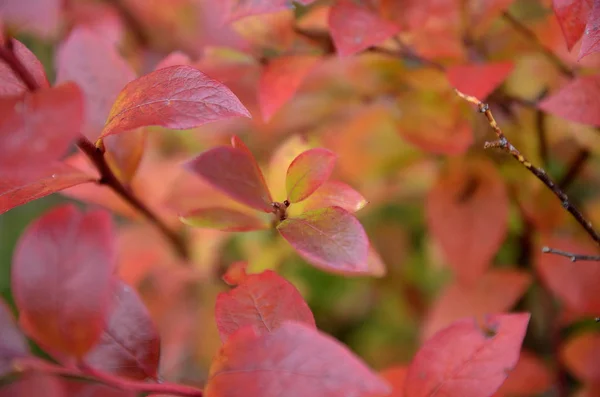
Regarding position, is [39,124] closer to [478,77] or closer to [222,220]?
[222,220]

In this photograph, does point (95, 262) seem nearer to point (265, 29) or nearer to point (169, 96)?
point (169, 96)

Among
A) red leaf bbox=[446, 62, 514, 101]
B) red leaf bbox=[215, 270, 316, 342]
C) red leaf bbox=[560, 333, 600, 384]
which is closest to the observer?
red leaf bbox=[215, 270, 316, 342]

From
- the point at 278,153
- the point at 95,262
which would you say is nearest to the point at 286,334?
the point at 95,262

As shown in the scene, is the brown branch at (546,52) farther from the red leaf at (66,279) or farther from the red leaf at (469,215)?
the red leaf at (66,279)

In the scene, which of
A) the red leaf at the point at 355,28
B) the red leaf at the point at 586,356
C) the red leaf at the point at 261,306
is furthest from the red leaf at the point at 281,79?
the red leaf at the point at 586,356

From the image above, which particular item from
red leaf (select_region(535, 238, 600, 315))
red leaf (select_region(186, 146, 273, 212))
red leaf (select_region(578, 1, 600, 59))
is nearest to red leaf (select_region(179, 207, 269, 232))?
red leaf (select_region(186, 146, 273, 212))

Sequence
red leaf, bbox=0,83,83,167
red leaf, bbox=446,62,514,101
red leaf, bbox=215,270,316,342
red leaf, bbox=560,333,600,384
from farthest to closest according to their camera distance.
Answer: red leaf, bbox=560,333,600,384 < red leaf, bbox=446,62,514,101 < red leaf, bbox=215,270,316,342 < red leaf, bbox=0,83,83,167

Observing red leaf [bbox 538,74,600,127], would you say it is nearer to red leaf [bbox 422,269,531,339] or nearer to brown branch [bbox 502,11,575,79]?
brown branch [bbox 502,11,575,79]
